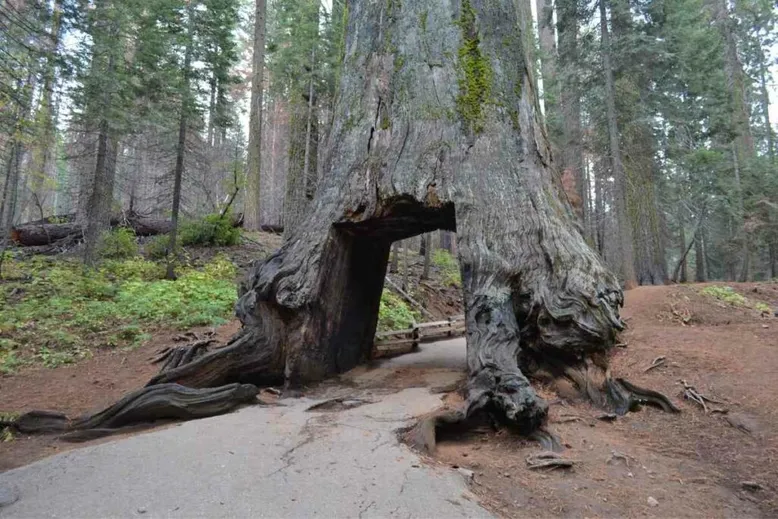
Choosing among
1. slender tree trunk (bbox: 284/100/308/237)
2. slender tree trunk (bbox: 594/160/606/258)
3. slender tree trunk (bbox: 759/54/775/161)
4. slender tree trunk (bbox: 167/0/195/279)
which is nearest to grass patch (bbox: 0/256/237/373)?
slender tree trunk (bbox: 167/0/195/279)

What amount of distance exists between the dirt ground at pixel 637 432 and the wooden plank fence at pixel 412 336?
5.45ft

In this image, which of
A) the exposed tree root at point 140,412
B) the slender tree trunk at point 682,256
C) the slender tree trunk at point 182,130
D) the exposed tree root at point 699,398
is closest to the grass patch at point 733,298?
the exposed tree root at point 699,398

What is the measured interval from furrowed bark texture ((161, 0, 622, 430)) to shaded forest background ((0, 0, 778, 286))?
673 cm

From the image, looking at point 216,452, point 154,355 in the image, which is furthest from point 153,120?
point 216,452

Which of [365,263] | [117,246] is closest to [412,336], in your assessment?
[365,263]

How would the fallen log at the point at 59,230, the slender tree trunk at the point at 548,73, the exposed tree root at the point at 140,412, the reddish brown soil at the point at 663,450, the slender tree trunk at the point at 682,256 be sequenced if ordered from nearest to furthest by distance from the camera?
1. the reddish brown soil at the point at 663,450
2. the exposed tree root at the point at 140,412
3. the fallen log at the point at 59,230
4. the slender tree trunk at the point at 682,256
5. the slender tree trunk at the point at 548,73

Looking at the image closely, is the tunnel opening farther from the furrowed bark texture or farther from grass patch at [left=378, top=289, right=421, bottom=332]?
grass patch at [left=378, top=289, right=421, bottom=332]

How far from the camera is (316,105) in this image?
19.0 meters

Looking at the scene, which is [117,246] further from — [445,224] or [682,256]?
[682,256]

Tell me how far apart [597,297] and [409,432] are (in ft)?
10.3

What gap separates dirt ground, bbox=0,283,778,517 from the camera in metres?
3.65

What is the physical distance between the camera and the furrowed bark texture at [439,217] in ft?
19.7

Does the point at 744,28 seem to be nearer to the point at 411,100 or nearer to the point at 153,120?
the point at 411,100

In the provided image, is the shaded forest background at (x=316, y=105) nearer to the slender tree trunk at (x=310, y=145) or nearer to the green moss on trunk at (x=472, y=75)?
the slender tree trunk at (x=310, y=145)
